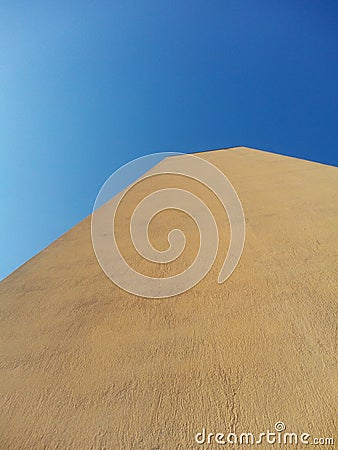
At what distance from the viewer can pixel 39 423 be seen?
101 cm

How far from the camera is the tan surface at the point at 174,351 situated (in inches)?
37.4

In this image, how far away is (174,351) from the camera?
1.20m

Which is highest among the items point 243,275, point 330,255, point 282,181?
point 282,181

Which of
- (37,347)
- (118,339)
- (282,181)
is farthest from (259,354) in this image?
(282,181)

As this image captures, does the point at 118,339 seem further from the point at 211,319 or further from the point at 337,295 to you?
the point at 337,295

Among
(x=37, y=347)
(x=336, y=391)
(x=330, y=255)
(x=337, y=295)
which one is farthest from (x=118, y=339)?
(x=330, y=255)

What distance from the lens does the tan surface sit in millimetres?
950

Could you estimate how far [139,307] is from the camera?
4.90ft

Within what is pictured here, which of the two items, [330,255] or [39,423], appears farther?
[330,255]

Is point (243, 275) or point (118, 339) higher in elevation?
point (243, 275)

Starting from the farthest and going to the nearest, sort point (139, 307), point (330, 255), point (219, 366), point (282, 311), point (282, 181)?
point (282, 181), point (330, 255), point (139, 307), point (282, 311), point (219, 366)

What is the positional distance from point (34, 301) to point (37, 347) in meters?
0.37

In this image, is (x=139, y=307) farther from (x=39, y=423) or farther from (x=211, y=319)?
(x=39, y=423)

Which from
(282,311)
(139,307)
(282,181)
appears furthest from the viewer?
(282,181)
